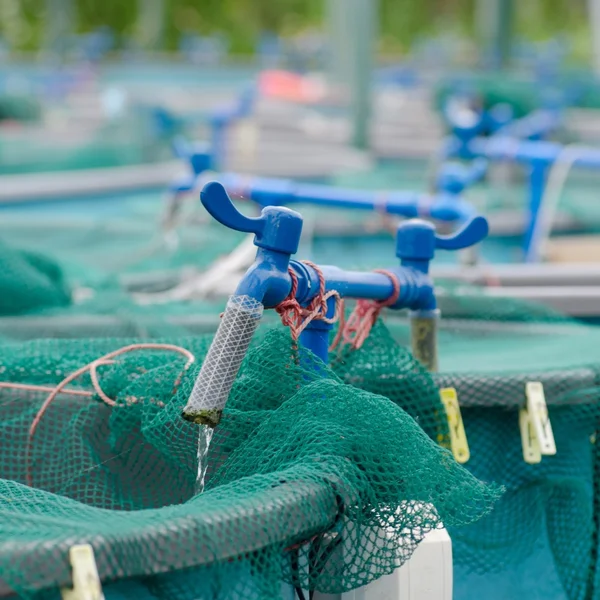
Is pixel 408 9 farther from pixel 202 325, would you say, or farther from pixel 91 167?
pixel 202 325

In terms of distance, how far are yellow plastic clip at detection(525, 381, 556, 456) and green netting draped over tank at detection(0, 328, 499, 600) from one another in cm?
23

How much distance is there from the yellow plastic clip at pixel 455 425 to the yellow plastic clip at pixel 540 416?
151 millimetres

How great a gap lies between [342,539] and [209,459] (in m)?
0.32

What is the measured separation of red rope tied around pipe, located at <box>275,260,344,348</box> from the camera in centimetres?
185

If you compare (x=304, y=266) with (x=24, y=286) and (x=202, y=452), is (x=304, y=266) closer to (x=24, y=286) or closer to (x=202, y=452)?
(x=202, y=452)

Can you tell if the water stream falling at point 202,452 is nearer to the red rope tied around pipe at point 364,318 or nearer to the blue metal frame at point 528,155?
the red rope tied around pipe at point 364,318

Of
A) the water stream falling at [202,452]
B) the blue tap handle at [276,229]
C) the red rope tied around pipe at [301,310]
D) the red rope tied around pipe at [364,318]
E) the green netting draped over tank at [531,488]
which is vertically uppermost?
the blue tap handle at [276,229]

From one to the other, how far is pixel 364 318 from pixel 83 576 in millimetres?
931

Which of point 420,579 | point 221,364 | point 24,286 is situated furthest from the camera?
point 24,286

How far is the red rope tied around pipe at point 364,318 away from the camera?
2.14 metres

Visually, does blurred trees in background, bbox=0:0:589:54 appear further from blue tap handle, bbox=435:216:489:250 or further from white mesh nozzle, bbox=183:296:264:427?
white mesh nozzle, bbox=183:296:264:427

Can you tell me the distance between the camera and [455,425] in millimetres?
2256

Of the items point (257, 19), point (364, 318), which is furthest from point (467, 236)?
point (257, 19)

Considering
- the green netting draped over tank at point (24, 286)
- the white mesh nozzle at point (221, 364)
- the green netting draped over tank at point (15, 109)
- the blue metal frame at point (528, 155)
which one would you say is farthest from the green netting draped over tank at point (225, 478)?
the green netting draped over tank at point (15, 109)
